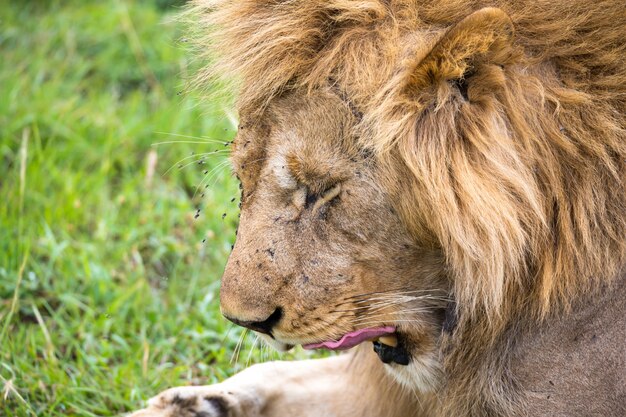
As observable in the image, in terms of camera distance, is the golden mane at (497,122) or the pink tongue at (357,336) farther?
the pink tongue at (357,336)

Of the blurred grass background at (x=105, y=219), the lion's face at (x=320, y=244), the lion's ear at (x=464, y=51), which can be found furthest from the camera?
the blurred grass background at (x=105, y=219)

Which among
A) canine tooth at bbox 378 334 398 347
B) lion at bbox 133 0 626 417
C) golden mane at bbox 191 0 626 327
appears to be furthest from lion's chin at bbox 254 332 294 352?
golden mane at bbox 191 0 626 327

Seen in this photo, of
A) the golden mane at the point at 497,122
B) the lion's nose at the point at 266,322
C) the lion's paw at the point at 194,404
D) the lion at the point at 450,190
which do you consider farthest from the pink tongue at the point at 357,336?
the lion's paw at the point at 194,404

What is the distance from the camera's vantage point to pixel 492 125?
84.4 inches

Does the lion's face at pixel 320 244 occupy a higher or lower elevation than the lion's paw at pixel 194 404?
higher

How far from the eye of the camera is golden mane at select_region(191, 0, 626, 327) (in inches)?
84.1

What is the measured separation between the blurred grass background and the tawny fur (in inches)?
22.9

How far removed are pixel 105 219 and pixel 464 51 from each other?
7.94 ft

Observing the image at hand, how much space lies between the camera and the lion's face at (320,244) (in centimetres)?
223

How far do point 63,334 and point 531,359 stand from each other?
6.08ft

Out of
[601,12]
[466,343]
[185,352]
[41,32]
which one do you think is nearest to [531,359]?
[466,343]

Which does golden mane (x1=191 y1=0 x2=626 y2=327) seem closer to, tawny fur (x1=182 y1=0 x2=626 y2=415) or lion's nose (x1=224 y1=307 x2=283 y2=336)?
tawny fur (x1=182 y1=0 x2=626 y2=415)

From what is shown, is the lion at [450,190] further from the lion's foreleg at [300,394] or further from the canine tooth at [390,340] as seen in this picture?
the lion's foreleg at [300,394]

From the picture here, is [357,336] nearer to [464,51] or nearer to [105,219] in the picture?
[464,51]
